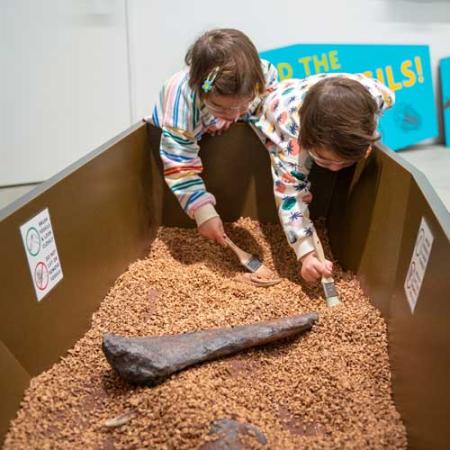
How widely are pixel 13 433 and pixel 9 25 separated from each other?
1.54 meters

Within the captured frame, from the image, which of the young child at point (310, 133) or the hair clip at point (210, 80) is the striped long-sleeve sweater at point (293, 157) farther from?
the hair clip at point (210, 80)

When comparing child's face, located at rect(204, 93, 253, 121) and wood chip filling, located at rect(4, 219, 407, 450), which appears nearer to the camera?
wood chip filling, located at rect(4, 219, 407, 450)

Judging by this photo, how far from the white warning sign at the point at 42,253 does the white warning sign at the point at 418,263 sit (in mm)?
619

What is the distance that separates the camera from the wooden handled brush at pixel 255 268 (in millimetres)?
1142

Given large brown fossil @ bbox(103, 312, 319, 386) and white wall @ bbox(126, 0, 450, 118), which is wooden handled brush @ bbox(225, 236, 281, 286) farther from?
white wall @ bbox(126, 0, 450, 118)

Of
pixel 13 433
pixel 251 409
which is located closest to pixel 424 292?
pixel 251 409

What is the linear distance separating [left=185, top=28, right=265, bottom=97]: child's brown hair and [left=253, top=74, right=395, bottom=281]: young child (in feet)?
0.38

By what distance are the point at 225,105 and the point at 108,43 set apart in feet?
3.45

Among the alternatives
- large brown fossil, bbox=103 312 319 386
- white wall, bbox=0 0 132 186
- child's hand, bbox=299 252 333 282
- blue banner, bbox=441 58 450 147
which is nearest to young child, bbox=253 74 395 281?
child's hand, bbox=299 252 333 282

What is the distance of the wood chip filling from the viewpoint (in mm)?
691

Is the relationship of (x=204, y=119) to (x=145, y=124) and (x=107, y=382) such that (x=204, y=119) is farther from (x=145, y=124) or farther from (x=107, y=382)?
(x=107, y=382)

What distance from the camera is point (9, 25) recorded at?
5.71 feet

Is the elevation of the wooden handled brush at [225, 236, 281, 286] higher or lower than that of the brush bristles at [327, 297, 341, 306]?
higher

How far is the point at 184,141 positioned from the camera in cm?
122
